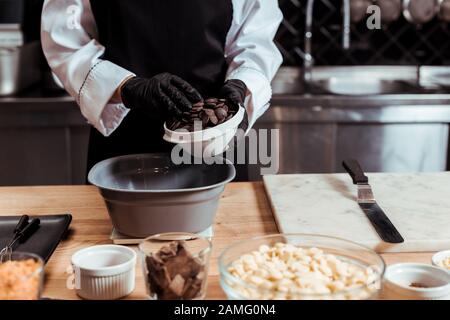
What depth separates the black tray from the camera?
47.8 inches

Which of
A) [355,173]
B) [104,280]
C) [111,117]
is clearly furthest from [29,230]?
[355,173]

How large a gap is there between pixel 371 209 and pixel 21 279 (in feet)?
2.59

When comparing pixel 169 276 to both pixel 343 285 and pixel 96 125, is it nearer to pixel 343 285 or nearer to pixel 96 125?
pixel 343 285

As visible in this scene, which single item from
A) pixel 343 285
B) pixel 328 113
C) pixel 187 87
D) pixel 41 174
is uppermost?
pixel 187 87

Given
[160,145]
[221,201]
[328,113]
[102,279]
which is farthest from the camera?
[328,113]

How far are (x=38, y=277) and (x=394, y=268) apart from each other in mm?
549

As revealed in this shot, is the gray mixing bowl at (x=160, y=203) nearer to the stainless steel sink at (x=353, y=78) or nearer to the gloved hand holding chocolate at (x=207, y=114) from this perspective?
the gloved hand holding chocolate at (x=207, y=114)

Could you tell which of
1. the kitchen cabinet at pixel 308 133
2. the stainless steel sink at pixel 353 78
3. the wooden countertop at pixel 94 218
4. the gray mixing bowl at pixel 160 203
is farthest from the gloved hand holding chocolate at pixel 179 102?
the stainless steel sink at pixel 353 78

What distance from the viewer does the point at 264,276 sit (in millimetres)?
965

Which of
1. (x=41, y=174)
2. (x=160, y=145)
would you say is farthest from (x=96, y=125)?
(x=41, y=174)

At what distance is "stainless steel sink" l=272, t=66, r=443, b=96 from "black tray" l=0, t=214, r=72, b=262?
75.9 inches

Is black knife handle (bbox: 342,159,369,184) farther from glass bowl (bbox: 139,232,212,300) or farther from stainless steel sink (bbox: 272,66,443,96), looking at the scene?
stainless steel sink (bbox: 272,66,443,96)

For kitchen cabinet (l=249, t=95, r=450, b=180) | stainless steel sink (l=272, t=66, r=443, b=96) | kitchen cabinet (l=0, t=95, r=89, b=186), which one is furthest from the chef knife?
stainless steel sink (l=272, t=66, r=443, b=96)

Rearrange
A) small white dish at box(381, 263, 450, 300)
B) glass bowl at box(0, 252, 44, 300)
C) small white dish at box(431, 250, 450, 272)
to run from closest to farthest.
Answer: glass bowl at box(0, 252, 44, 300)
small white dish at box(381, 263, 450, 300)
small white dish at box(431, 250, 450, 272)
